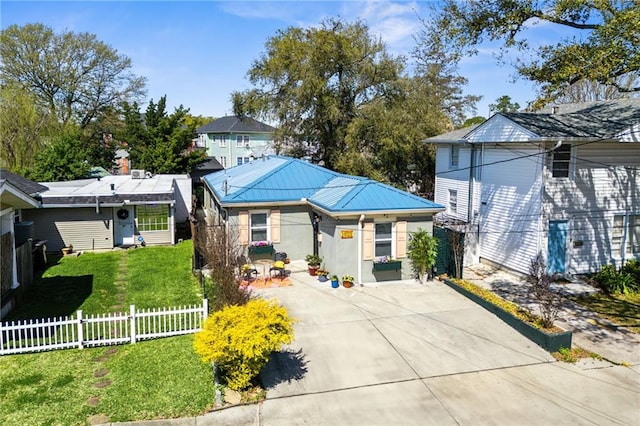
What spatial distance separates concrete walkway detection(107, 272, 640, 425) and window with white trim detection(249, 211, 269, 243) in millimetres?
5410

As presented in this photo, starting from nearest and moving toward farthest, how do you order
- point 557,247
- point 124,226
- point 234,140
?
point 557,247 < point 124,226 < point 234,140

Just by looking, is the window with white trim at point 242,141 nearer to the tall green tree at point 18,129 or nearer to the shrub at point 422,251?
the tall green tree at point 18,129

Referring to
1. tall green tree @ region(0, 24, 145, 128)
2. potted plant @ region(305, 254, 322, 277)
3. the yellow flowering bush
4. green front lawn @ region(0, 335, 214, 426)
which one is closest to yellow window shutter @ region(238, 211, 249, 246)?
potted plant @ region(305, 254, 322, 277)

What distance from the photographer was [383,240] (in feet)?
50.8

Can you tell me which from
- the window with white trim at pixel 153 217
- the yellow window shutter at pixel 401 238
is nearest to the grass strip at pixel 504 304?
the yellow window shutter at pixel 401 238

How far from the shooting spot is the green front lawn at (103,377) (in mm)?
7648

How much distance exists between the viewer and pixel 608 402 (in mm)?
8258

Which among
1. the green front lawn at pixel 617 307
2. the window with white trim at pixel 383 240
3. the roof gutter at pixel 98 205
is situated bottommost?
the green front lawn at pixel 617 307

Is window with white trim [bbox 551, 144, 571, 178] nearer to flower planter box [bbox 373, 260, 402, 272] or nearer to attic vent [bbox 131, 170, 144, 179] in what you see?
flower planter box [bbox 373, 260, 402, 272]

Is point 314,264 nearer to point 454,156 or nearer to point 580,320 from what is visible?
point 580,320

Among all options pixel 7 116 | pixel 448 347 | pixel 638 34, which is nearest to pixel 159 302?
pixel 448 347

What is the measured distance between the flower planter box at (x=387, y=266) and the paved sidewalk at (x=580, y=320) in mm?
2903

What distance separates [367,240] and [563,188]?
701cm

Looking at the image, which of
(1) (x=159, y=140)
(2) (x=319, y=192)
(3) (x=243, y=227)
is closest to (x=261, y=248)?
(3) (x=243, y=227)
